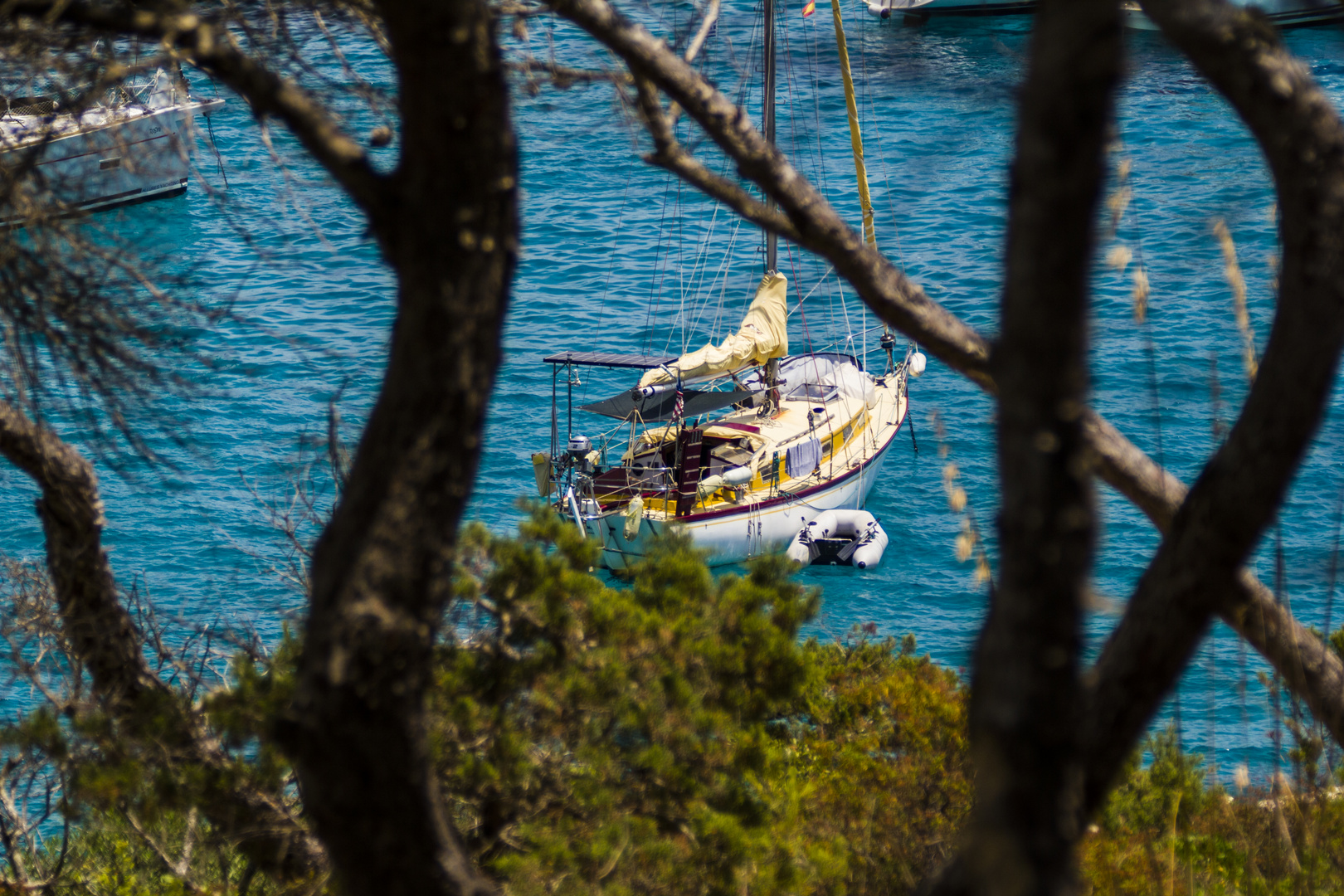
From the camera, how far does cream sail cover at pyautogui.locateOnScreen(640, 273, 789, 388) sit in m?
20.8

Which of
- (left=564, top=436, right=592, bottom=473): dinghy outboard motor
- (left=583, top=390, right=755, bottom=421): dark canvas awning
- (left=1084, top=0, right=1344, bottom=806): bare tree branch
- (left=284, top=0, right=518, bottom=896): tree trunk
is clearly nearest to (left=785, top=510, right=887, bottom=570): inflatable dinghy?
(left=583, top=390, right=755, bottom=421): dark canvas awning

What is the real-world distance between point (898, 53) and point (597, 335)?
2323 cm

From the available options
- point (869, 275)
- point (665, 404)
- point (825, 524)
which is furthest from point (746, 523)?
point (869, 275)

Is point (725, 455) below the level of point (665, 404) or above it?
below

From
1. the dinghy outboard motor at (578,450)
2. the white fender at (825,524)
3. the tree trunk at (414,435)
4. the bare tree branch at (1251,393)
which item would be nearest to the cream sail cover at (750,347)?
the dinghy outboard motor at (578,450)

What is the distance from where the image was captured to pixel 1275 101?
304cm

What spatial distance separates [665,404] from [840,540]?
13.0 feet

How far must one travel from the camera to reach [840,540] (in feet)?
71.1

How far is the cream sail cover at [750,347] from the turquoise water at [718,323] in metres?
2.15

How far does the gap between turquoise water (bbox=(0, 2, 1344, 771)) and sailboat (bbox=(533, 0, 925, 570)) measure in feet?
3.93

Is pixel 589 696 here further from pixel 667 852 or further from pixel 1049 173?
pixel 1049 173

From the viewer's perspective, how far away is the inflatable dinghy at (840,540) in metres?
21.4

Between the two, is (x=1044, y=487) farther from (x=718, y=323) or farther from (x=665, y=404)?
(x=718, y=323)

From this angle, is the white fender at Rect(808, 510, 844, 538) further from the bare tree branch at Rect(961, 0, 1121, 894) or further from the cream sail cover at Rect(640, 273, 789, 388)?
the bare tree branch at Rect(961, 0, 1121, 894)
